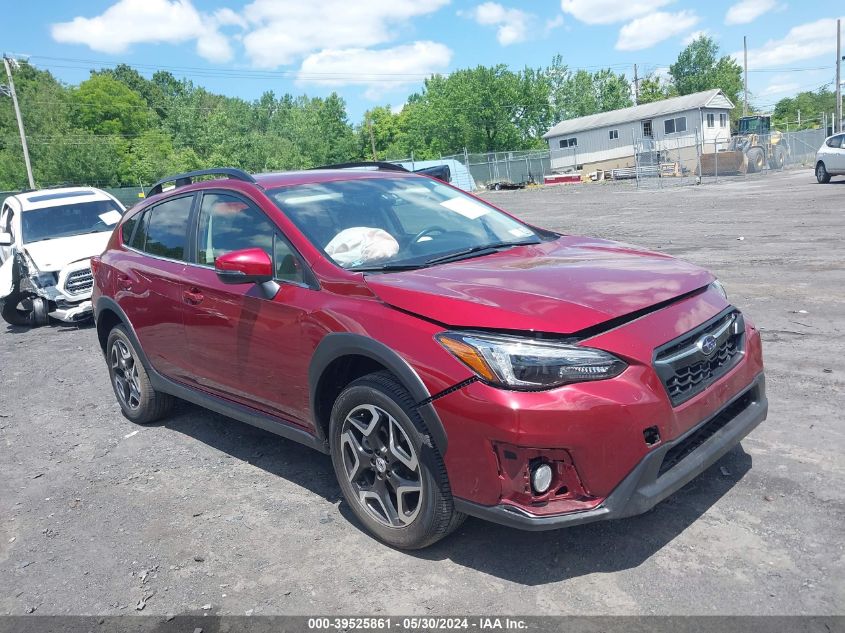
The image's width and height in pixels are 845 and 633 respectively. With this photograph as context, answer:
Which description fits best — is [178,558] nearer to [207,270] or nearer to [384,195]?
[207,270]

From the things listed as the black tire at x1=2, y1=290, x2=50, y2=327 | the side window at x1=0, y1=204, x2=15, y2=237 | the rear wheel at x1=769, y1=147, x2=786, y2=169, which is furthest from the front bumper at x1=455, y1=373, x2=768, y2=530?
the rear wheel at x1=769, y1=147, x2=786, y2=169

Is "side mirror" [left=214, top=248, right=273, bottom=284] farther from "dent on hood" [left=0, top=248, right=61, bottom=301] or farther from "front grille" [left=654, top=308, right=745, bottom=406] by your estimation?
"dent on hood" [left=0, top=248, right=61, bottom=301]

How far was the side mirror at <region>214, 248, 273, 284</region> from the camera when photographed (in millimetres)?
3746

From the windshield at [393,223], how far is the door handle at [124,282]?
5.67 feet

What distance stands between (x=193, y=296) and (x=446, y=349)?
2193 millimetres

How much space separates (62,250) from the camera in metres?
10.2

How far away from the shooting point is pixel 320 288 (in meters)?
3.66

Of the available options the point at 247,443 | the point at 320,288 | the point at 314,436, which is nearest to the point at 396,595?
the point at 314,436

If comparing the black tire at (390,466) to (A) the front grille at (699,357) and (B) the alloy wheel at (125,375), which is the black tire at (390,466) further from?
(B) the alloy wheel at (125,375)

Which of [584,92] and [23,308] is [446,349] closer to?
[23,308]

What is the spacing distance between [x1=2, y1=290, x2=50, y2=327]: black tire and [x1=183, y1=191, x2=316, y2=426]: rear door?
21.7 feet

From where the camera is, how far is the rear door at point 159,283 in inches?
189

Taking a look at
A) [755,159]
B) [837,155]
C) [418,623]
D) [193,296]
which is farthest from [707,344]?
[755,159]

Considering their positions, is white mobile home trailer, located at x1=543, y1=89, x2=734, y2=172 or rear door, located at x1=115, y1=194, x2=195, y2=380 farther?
white mobile home trailer, located at x1=543, y1=89, x2=734, y2=172
